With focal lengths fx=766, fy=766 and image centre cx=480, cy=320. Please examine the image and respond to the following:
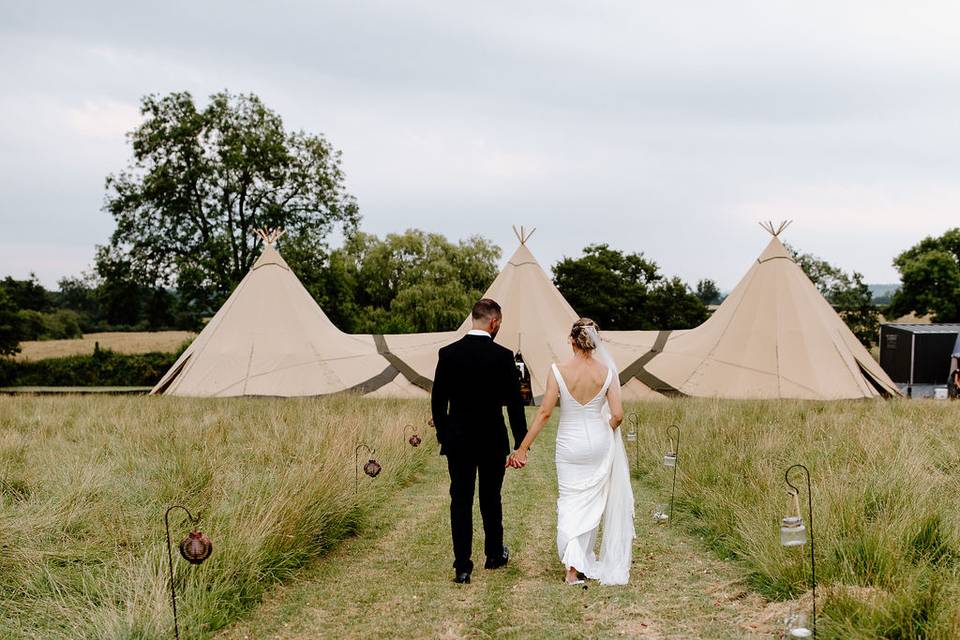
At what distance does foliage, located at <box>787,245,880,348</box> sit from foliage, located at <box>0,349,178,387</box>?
35712mm

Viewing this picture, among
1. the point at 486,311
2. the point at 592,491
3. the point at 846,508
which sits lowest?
the point at 846,508

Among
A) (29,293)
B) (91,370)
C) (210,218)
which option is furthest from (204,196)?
(29,293)

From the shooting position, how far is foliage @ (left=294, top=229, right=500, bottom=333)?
38000 millimetres

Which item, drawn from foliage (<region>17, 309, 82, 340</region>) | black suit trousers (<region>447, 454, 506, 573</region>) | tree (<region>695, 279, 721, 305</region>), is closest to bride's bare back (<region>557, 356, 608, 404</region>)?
black suit trousers (<region>447, 454, 506, 573</region>)

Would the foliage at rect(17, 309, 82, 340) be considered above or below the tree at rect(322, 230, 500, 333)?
below

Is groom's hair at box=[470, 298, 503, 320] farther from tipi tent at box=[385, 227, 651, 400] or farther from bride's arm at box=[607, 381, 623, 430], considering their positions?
tipi tent at box=[385, 227, 651, 400]

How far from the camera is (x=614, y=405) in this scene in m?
4.74

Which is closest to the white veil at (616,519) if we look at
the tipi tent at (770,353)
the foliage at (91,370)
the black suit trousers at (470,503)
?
the black suit trousers at (470,503)

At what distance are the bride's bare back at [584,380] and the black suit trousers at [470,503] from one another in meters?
0.63

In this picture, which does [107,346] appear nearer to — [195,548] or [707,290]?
[195,548]

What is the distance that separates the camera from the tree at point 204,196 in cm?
2838

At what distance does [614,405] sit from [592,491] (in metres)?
0.54

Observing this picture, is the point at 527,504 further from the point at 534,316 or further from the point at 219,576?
the point at 534,316

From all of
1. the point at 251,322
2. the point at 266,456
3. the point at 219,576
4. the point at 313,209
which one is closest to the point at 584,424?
the point at 219,576
